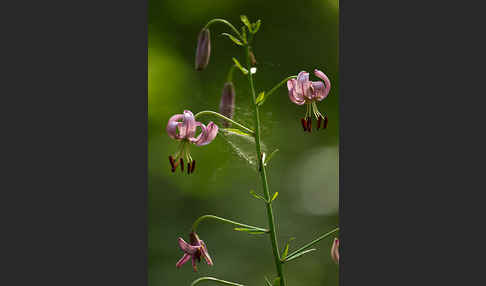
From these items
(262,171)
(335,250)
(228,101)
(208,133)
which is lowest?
(335,250)

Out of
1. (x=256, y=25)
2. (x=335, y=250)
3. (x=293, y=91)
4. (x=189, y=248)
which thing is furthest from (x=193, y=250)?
(x=256, y=25)

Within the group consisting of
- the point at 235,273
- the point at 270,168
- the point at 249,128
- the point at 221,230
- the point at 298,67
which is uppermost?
the point at 298,67

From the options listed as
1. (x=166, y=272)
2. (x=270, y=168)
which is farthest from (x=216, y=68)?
(x=166, y=272)

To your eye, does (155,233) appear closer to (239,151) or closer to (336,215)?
(239,151)

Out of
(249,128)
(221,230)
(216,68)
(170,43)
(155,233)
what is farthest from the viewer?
(221,230)

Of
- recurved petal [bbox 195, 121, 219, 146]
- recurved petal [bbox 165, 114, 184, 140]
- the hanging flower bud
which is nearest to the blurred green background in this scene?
the hanging flower bud

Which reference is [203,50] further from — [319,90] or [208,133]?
[319,90]
